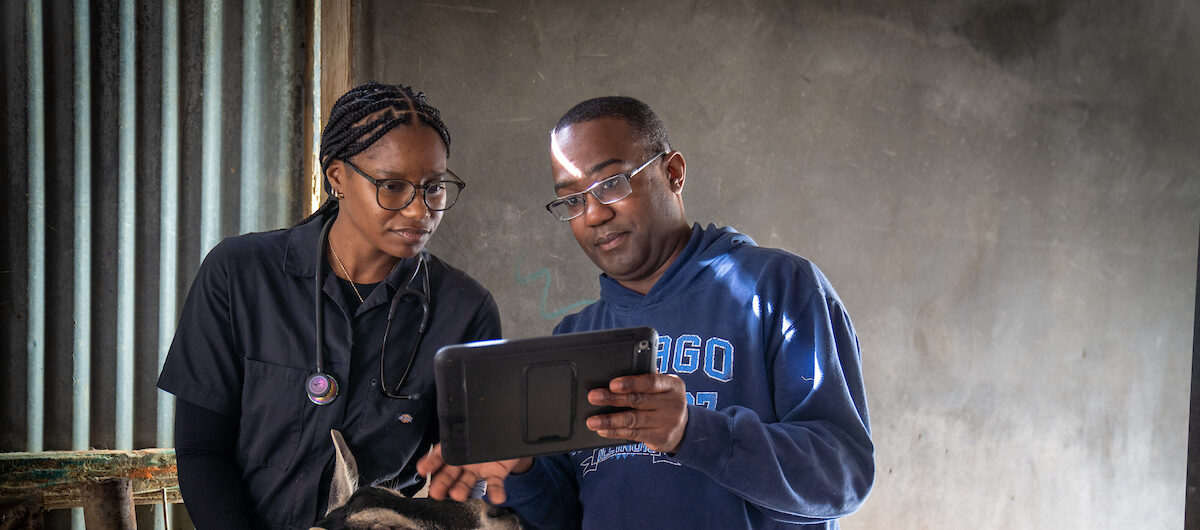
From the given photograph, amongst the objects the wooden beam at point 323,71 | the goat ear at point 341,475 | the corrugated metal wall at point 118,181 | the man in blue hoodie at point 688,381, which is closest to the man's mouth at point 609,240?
the man in blue hoodie at point 688,381

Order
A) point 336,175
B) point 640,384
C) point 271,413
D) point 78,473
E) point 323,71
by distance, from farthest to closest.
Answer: point 323,71
point 78,473
point 336,175
point 271,413
point 640,384

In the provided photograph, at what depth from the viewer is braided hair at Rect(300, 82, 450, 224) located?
1.89m

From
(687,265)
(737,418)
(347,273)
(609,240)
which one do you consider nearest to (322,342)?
(347,273)

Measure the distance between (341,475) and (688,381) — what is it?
814 mm

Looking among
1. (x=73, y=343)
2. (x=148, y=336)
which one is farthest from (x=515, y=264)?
(x=73, y=343)

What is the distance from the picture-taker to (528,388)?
52.5 inches

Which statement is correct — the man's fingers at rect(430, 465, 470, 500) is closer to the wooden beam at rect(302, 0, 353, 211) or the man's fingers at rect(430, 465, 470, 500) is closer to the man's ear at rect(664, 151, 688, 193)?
the man's ear at rect(664, 151, 688, 193)

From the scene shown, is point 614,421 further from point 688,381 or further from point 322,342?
point 322,342

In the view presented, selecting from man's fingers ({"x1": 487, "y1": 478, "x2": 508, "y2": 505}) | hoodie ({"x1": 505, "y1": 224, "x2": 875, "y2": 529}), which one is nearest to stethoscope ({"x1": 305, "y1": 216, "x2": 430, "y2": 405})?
man's fingers ({"x1": 487, "y1": 478, "x2": 508, "y2": 505})

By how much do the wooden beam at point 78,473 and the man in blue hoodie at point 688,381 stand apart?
4.32 ft

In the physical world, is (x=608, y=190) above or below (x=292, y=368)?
above

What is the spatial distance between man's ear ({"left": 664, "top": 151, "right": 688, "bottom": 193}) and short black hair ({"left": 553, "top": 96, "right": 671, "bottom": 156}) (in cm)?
2

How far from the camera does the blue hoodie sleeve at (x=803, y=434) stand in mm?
1360

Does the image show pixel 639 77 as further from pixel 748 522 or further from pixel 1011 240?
pixel 1011 240
